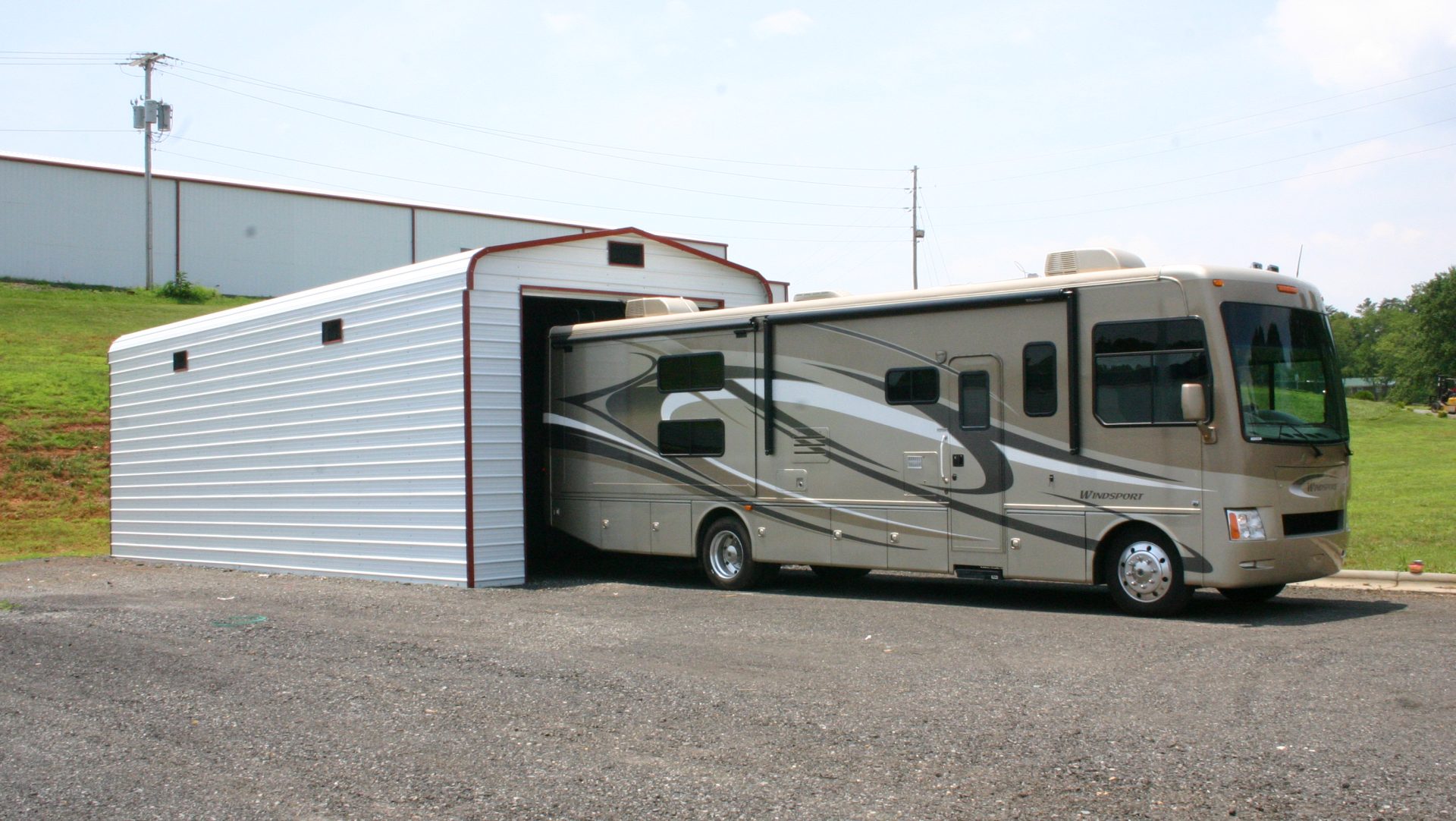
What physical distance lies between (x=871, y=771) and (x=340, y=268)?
51909mm

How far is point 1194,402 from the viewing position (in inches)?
409

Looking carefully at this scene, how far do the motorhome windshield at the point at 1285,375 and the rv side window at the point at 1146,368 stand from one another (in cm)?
31

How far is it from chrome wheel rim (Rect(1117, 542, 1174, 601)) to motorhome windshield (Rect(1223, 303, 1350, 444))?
48.5 inches

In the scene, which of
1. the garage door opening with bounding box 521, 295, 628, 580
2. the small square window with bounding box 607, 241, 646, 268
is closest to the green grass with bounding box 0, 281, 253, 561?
the garage door opening with bounding box 521, 295, 628, 580

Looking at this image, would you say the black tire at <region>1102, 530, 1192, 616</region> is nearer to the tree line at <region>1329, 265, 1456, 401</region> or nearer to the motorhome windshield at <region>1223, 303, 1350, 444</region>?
the motorhome windshield at <region>1223, 303, 1350, 444</region>

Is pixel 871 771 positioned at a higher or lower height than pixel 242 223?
lower

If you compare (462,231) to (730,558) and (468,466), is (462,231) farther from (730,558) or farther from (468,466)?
(730,558)

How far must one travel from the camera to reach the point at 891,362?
12.6m

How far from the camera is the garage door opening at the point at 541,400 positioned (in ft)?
53.9

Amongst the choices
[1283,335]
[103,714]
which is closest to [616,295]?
[1283,335]

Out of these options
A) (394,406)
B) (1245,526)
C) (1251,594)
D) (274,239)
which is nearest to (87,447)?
(394,406)

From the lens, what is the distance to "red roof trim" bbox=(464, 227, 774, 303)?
1491 centimetres

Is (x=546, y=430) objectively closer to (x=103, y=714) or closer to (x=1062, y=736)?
(x=103, y=714)

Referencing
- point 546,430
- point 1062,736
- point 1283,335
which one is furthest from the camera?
point 546,430
